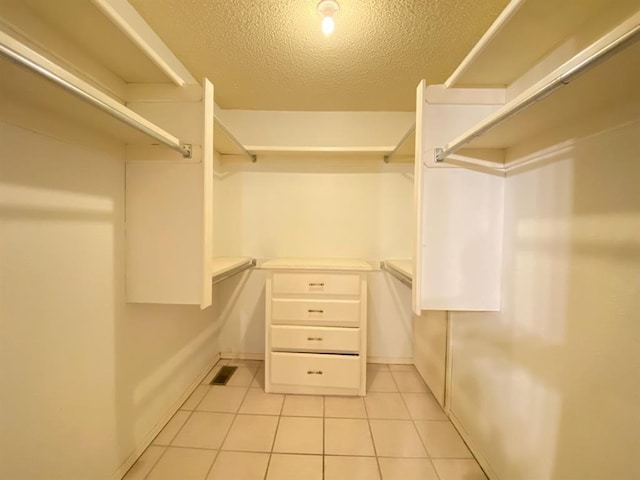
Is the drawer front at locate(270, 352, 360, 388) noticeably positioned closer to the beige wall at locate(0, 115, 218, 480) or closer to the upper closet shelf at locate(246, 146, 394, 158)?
the beige wall at locate(0, 115, 218, 480)

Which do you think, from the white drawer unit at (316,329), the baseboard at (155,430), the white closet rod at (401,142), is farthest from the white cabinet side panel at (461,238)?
the baseboard at (155,430)

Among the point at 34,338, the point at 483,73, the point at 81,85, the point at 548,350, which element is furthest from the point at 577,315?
the point at 34,338

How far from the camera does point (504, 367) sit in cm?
121

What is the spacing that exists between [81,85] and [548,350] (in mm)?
1621

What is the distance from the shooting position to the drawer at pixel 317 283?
1.88 metres

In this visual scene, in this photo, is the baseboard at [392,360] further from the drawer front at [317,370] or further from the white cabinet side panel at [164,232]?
the white cabinet side panel at [164,232]

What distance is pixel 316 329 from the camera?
6.15 feet

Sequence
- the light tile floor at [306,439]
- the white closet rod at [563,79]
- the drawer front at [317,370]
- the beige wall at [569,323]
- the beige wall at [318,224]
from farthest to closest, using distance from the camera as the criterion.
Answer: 1. the beige wall at [318,224]
2. the drawer front at [317,370]
3. the light tile floor at [306,439]
4. the beige wall at [569,323]
5. the white closet rod at [563,79]

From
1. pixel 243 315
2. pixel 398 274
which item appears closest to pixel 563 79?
pixel 398 274

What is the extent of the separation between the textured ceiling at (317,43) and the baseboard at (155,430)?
2039mm

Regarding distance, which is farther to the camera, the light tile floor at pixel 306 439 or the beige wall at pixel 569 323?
the light tile floor at pixel 306 439

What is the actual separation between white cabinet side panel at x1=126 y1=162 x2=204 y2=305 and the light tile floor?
2.60 feet

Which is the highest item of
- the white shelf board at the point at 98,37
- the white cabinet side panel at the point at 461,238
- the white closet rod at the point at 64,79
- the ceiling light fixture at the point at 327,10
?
the ceiling light fixture at the point at 327,10

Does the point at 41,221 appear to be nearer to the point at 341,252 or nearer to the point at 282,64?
the point at 282,64
